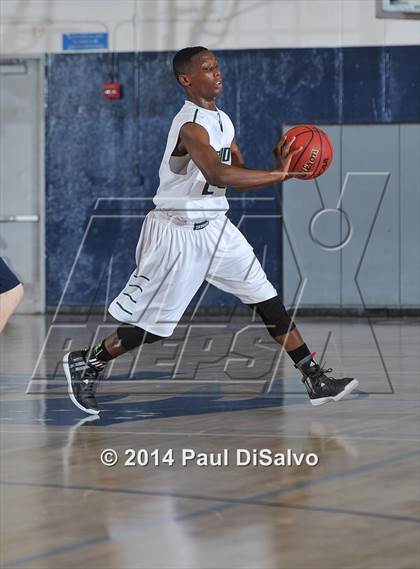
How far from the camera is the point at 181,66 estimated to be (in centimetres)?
686

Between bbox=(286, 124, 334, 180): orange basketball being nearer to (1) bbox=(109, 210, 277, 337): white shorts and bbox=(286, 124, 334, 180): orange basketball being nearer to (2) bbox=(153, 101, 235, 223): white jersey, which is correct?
(2) bbox=(153, 101, 235, 223): white jersey

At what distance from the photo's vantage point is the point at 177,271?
680cm

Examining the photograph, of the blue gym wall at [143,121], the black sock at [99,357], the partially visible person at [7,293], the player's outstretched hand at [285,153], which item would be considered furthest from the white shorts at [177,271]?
the blue gym wall at [143,121]

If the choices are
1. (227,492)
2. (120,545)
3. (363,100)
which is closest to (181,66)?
(227,492)

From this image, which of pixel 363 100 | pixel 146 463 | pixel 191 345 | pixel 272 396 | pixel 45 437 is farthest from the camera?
pixel 363 100

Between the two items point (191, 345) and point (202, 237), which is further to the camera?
point (191, 345)

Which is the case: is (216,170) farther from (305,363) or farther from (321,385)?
(321,385)

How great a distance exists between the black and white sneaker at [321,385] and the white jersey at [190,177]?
933mm

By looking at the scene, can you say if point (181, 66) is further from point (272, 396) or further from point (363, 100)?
point (363, 100)

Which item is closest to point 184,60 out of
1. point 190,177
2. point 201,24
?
point 190,177

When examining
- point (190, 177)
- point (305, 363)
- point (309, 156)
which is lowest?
point (305, 363)

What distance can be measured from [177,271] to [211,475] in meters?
1.96

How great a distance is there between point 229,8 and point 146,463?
37.7 feet

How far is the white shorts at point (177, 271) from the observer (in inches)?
266
